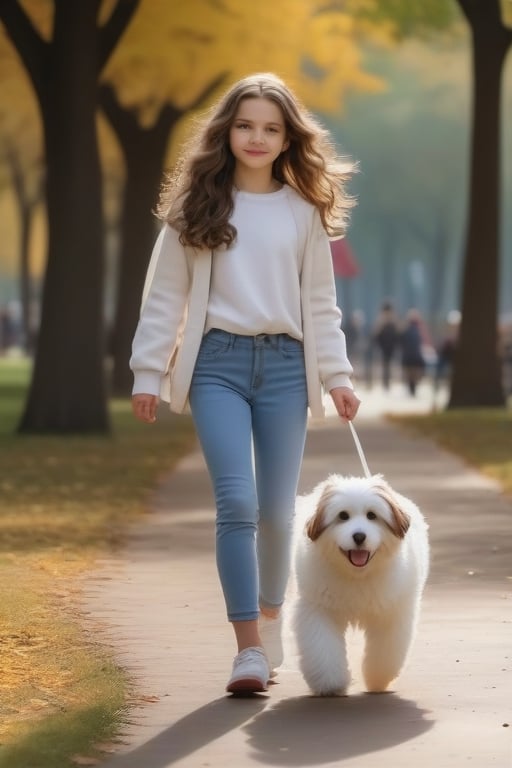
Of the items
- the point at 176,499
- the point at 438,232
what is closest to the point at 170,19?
the point at 176,499

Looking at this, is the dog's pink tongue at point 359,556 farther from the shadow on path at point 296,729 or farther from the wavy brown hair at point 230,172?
the wavy brown hair at point 230,172

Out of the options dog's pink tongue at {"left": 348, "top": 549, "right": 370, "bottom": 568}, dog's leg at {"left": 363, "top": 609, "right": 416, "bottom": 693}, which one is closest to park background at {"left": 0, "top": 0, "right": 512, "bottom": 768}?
dog's leg at {"left": 363, "top": 609, "right": 416, "bottom": 693}

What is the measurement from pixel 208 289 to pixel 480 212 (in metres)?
21.6

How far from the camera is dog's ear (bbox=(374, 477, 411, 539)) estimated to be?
22.5 ft

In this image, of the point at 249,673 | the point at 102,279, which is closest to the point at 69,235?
the point at 102,279

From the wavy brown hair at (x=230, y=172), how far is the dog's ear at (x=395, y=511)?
1060 millimetres

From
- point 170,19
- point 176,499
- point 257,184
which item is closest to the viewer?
point 257,184

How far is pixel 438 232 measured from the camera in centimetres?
7381

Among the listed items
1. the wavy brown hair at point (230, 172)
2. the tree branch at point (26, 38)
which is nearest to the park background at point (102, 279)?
the tree branch at point (26, 38)

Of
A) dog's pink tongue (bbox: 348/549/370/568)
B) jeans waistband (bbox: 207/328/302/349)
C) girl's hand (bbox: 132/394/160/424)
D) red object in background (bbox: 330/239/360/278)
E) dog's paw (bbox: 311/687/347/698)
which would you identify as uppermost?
red object in background (bbox: 330/239/360/278)

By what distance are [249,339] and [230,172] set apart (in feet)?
2.03

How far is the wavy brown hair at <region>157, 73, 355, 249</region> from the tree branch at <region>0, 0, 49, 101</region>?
15.0m

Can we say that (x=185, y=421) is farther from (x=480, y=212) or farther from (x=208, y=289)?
(x=208, y=289)

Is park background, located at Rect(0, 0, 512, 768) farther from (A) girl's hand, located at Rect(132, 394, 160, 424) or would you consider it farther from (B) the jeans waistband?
(B) the jeans waistband
